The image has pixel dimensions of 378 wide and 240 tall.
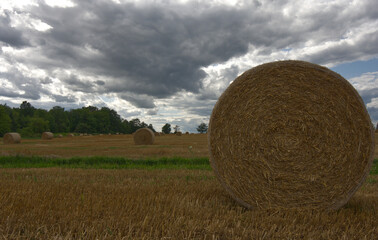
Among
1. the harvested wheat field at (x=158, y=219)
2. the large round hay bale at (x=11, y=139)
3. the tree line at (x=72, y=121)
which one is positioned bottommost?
the harvested wheat field at (x=158, y=219)

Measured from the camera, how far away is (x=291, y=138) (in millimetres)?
4406

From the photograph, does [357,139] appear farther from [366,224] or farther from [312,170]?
[366,224]

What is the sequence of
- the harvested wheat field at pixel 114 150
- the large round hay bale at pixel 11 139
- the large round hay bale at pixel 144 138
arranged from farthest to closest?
the large round hay bale at pixel 11 139 → the large round hay bale at pixel 144 138 → the harvested wheat field at pixel 114 150

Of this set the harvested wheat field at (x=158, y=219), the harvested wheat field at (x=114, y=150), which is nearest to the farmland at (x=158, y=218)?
the harvested wheat field at (x=158, y=219)

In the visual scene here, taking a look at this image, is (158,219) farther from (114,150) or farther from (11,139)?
(11,139)

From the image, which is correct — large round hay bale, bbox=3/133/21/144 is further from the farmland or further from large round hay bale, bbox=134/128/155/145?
the farmland

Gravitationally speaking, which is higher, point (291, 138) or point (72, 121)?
point (72, 121)

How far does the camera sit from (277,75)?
442cm

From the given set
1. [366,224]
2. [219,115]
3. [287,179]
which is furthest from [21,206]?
[366,224]

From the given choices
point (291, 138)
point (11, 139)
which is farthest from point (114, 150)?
point (11, 139)

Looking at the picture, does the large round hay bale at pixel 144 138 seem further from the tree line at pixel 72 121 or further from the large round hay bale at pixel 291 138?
the tree line at pixel 72 121

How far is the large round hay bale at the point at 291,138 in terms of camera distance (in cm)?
424

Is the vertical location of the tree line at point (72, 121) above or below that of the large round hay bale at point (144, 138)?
above

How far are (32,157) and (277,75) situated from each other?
11202mm
